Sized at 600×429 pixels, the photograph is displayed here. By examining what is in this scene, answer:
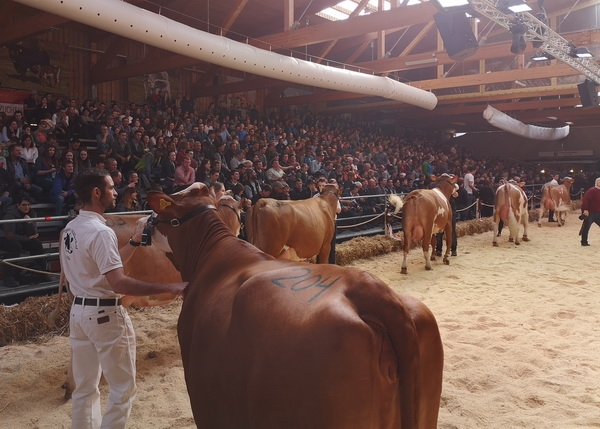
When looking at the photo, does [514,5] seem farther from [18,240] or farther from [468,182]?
[18,240]

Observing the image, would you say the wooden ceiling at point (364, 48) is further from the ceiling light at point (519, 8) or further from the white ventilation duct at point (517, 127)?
the ceiling light at point (519, 8)

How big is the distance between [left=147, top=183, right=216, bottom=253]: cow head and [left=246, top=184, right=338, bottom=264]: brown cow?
3.51 metres

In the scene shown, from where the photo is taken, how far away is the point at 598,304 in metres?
6.39

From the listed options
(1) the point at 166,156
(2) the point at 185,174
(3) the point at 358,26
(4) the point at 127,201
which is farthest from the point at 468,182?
(4) the point at 127,201

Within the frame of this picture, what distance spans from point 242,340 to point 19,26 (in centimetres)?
1149

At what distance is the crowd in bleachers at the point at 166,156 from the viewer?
7.81m

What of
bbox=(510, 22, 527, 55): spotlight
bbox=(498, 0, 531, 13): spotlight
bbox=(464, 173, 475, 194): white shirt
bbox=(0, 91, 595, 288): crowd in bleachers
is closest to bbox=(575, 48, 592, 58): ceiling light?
bbox=(510, 22, 527, 55): spotlight

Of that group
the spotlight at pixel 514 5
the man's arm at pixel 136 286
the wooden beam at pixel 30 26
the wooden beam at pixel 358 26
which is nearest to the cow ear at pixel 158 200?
the man's arm at pixel 136 286

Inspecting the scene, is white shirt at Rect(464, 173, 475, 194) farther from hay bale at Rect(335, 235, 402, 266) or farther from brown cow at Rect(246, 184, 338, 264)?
brown cow at Rect(246, 184, 338, 264)

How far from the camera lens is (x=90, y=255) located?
246cm

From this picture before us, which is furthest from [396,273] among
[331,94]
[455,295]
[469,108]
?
[469,108]

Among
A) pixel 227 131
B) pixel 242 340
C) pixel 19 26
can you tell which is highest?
pixel 19 26

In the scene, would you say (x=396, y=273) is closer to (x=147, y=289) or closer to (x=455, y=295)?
(x=455, y=295)

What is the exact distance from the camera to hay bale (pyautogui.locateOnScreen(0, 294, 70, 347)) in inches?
188
